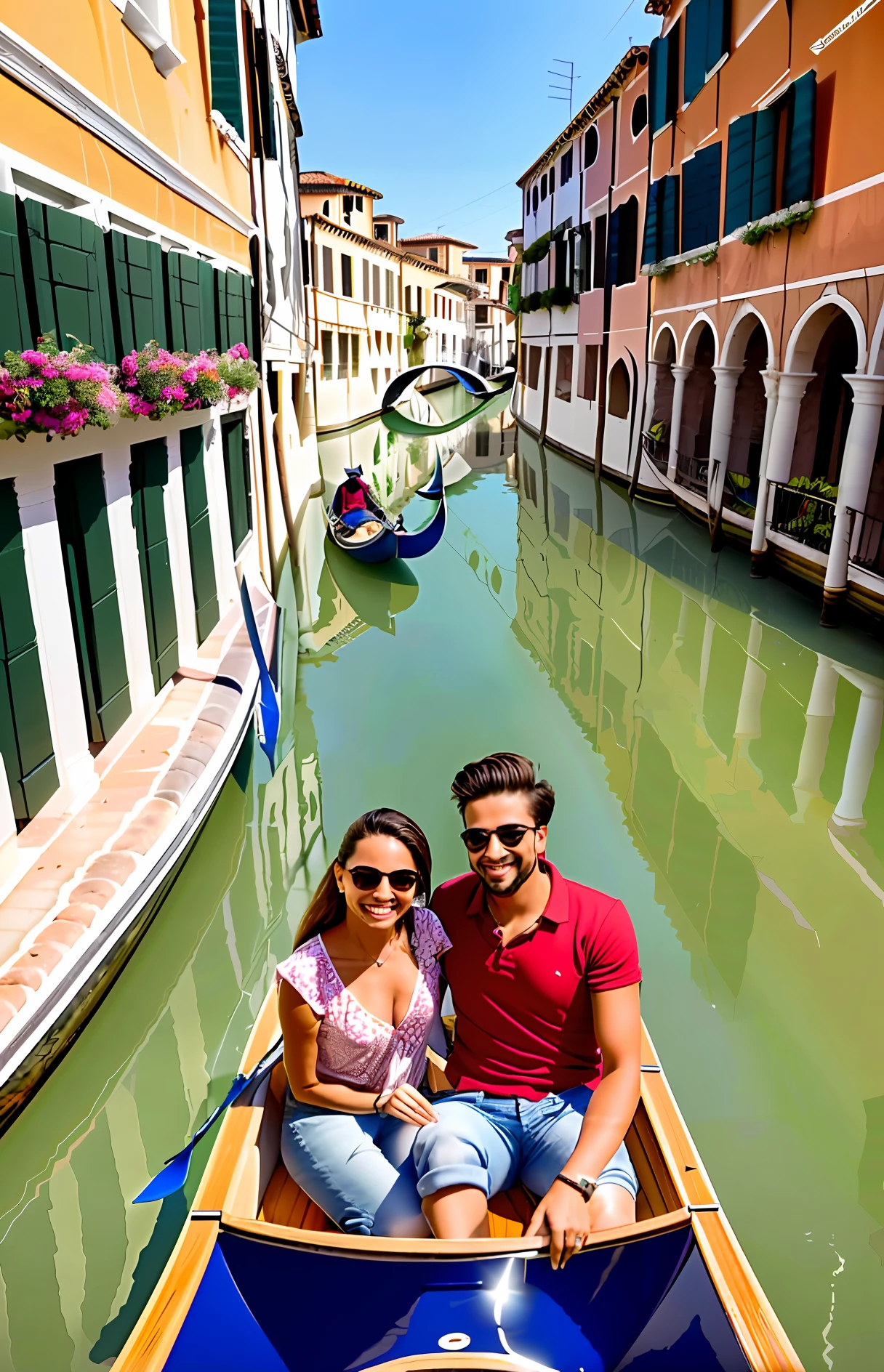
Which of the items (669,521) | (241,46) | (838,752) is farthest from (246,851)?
(669,521)

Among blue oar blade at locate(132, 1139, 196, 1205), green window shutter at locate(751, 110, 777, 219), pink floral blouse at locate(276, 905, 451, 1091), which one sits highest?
green window shutter at locate(751, 110, 777, 219)

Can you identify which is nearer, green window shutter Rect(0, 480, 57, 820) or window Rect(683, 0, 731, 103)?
green window shutter Rect(0, 480, 57, 820)

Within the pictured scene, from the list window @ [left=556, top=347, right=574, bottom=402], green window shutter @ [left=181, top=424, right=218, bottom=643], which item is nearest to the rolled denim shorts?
green window shutter @ [left=181, top=424, right=218, bottom=643]

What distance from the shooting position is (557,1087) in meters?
1.95

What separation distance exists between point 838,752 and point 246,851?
343 cm

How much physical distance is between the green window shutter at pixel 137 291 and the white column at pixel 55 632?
110 centimetres

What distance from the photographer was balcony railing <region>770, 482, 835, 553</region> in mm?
8336

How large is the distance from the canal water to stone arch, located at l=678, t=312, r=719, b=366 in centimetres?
379

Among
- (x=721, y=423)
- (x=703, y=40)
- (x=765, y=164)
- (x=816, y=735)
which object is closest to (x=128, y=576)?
(x=816, y=735)

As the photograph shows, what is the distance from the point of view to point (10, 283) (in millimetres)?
3102

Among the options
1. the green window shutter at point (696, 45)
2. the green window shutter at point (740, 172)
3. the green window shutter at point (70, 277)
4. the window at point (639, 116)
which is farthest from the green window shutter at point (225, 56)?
the window at point (639, 116)

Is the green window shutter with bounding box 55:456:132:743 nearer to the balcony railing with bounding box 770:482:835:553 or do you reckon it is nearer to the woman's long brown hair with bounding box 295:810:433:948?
the woman's long brown hair with bounding box 295:810:433:948

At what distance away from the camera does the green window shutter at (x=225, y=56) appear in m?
6.74

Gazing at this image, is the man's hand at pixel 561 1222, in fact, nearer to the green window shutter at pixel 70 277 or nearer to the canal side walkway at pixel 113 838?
the canal side walkway at pixel 113 838
